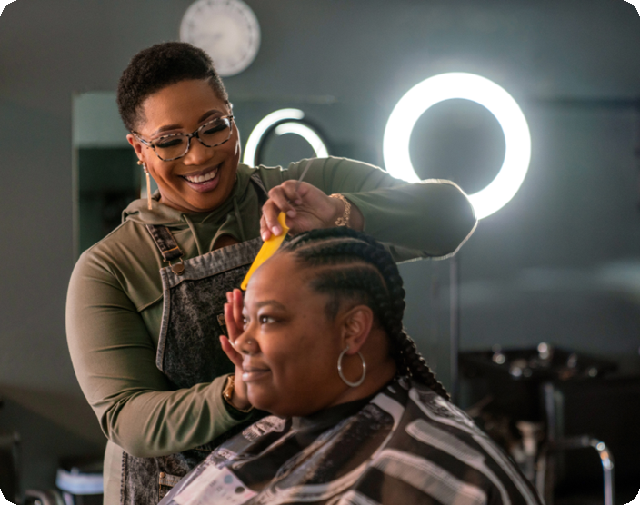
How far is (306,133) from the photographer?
3191mm

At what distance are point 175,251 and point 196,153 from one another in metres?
0.20

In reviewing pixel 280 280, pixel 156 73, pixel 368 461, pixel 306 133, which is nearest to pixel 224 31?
pixel 306 133

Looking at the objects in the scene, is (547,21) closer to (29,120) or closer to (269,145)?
(269,145)

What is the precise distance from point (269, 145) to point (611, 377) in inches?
84.0

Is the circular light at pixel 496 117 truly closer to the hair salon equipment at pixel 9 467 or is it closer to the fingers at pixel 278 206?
the fingers at pixel 278 206

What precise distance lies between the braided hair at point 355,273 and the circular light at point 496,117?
1617mm

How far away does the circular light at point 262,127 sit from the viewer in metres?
2.99

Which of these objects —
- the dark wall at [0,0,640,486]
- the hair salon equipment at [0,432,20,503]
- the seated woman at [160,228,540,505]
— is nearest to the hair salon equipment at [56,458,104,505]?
the dark wall at [0,0,640,486]

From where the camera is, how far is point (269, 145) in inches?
121

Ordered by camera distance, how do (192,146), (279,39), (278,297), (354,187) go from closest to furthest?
1. (278,297)
2. (192,146)
3. (354,187)
4. (279,39)

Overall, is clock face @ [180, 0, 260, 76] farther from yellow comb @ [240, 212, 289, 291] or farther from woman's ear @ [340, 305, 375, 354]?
woman's ear @ [340, 305, 375, 354]

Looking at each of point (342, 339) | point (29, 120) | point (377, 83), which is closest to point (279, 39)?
point (377, 83)

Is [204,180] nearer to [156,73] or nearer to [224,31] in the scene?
[156,73]

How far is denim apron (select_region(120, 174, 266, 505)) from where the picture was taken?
46.5 inches
